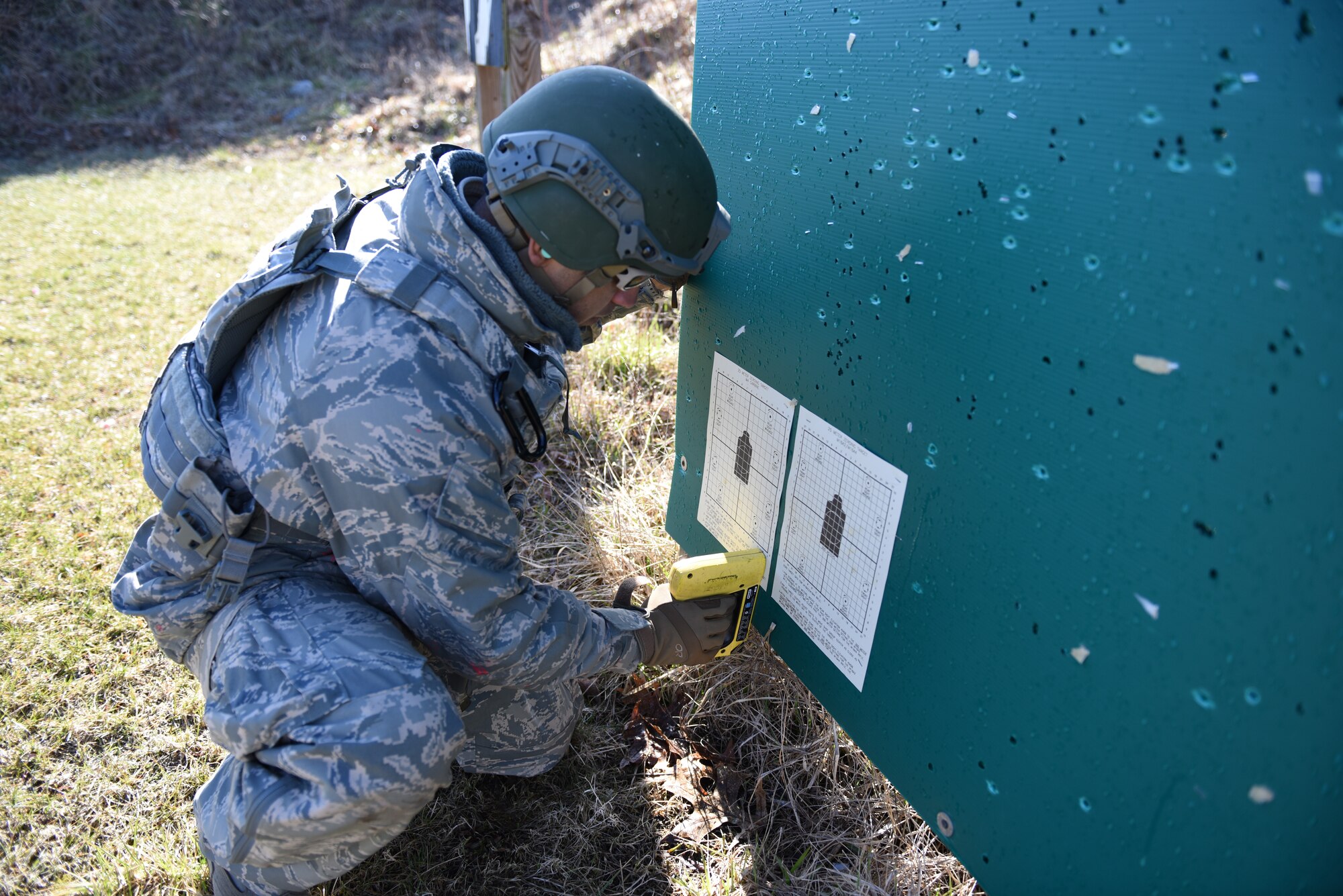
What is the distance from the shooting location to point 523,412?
177 centimetres

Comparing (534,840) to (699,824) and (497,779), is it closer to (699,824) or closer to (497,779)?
(497,779)

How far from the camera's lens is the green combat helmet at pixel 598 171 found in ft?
5.40

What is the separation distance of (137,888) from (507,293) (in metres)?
1.66

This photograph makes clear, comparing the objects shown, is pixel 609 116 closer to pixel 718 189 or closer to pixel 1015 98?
pixel 718 189

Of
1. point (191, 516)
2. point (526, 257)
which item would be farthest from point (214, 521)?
point (526, 257)

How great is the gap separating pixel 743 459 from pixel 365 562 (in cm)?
102

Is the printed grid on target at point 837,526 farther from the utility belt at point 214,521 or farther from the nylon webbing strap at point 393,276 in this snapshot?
the utility belt at point 214,521

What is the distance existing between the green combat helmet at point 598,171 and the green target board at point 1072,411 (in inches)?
12.5

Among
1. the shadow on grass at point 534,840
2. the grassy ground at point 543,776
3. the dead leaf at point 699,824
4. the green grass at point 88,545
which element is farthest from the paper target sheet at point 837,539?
the green grass at point 88,545

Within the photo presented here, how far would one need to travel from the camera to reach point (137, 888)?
1.95m

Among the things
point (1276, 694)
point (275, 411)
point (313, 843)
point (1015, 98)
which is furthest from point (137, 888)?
point (1015, 98)

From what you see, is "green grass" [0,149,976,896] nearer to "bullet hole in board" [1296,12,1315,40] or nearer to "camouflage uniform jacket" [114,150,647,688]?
"camouflage uniform jacket" [114,150,647,688]

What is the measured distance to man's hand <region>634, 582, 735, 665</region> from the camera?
212 cm

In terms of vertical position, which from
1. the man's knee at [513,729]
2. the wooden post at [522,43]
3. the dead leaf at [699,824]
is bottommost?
the dead leaf at [699,824]
